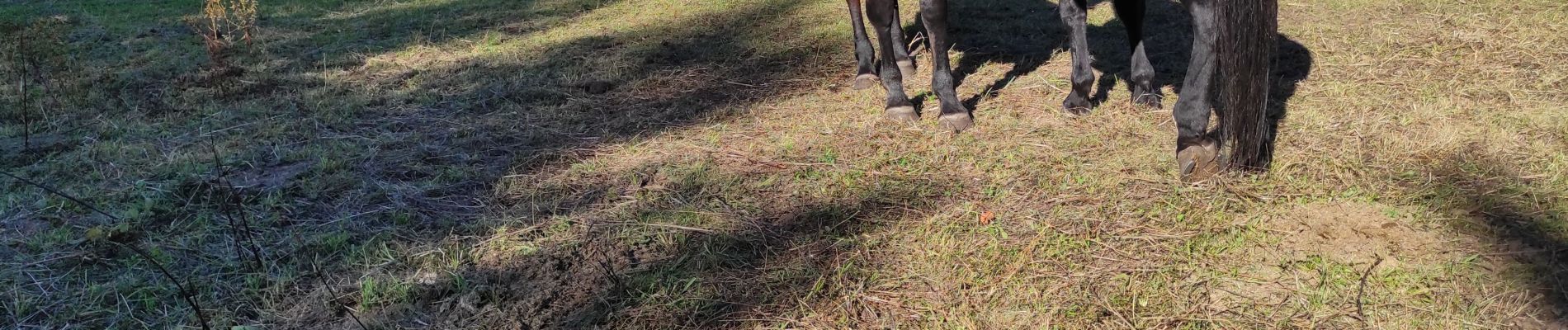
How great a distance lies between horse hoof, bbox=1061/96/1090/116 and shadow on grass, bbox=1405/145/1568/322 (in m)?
1.40

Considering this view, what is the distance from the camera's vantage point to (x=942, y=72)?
4.39 meters

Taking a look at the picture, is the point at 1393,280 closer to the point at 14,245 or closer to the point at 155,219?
the point at 155,219

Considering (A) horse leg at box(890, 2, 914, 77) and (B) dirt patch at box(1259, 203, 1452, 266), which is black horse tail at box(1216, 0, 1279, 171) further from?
(A) horse leg at box(890, 2, 914, 77)

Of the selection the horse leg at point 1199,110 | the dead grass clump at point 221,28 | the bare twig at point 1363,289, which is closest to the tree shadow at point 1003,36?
the horse leg at point 1199,110

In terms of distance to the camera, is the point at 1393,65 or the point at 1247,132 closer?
the point at 1247,132

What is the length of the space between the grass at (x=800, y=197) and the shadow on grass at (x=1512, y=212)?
0.01 m

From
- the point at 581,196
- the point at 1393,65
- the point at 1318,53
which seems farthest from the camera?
the point at 1318,53

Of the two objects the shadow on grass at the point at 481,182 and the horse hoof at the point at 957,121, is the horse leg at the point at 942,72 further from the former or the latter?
the shadow on grass at the point at 481,182

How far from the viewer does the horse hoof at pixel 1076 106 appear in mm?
4402

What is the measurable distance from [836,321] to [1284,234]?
4.80 feet

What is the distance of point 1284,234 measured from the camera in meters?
2.99

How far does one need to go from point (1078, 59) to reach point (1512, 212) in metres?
1.84

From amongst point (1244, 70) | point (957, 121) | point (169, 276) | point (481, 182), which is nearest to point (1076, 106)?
point (957, 121)

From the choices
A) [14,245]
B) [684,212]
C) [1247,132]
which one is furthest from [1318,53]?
[14,245]
